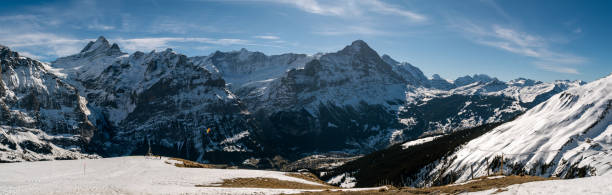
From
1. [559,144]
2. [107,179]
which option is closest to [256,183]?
[107,179]

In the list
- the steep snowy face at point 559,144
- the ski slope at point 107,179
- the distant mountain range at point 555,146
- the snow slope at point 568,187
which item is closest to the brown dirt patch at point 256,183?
the ski slope at point 107,179

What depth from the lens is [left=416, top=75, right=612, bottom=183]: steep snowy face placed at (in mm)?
131625

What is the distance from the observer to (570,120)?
161m

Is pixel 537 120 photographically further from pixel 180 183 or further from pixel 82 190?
pixel 82 190

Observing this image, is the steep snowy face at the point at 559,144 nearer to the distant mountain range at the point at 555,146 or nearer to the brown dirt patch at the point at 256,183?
the distant mountain range at the point at 555,146

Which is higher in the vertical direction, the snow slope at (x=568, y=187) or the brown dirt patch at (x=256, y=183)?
the snow slope at (x=568, y=187)

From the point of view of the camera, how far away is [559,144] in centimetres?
14662

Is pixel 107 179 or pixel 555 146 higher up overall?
pixel 107 179

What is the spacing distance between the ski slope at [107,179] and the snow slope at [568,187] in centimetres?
3080

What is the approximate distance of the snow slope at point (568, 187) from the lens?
111ft

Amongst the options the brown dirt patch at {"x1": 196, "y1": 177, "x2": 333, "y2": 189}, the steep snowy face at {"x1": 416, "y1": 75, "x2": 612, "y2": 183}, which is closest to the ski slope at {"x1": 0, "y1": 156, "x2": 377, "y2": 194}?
→ the brown dirt patch at {"x1": 196, "y1": 177, "x2": 333, "y2": 189}

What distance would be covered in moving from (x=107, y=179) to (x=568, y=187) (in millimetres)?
60840

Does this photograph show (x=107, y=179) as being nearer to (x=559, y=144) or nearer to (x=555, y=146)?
(x=555, y=146)

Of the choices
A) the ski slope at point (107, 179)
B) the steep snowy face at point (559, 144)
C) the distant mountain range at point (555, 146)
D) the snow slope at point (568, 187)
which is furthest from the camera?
the distant mountain range at point (555, 146)
